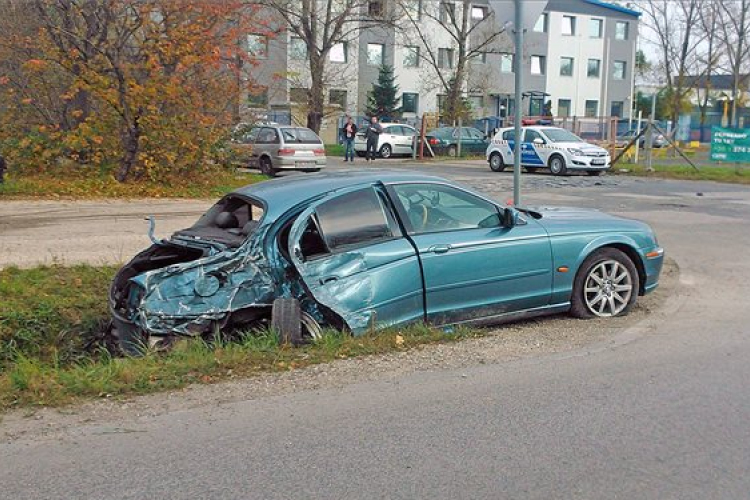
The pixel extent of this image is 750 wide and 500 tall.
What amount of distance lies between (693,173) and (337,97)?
31005 millimetres

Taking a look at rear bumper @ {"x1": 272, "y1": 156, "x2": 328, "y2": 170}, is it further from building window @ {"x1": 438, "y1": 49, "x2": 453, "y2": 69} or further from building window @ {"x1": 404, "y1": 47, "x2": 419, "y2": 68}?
building window @ {"x1": 438, "y1": 49, "x2": 453, "y2": 69}

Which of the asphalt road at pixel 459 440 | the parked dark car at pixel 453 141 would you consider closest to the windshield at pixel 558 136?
the parked dark car at pixel 453 141

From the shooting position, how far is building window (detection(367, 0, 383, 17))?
40.9 meters

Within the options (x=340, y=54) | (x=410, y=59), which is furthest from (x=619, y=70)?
(x=340, y=54)

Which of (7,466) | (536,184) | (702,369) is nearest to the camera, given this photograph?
(7,466)

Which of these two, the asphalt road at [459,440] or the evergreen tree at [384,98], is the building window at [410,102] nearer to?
the evergreen tree at [384,98]

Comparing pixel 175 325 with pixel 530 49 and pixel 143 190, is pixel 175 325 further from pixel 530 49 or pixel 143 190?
pixel 530 49

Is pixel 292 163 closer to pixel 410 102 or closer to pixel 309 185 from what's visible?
pixel 309 185

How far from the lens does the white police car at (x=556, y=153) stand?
25.7 meters

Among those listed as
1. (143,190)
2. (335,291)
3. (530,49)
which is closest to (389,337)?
(335,291)

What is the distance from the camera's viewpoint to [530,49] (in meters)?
62.4

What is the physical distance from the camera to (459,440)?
4.68 m

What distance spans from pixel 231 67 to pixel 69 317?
1074cm

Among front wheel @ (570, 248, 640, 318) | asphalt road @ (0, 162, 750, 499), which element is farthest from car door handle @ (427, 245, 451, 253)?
front wheel @ (570, 248, 640, 318)
